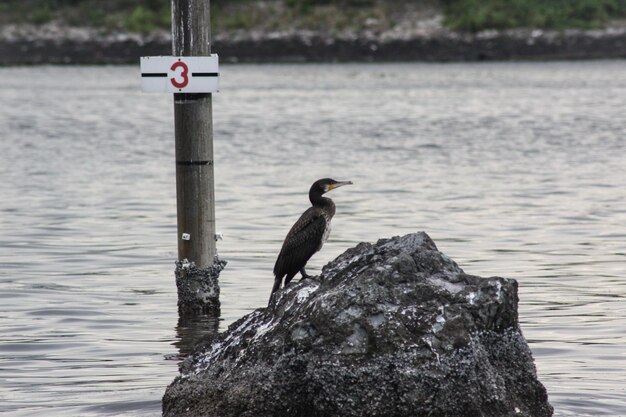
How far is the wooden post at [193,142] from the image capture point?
385 inches

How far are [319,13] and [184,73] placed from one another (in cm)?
8779

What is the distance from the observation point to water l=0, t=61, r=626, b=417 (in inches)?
364

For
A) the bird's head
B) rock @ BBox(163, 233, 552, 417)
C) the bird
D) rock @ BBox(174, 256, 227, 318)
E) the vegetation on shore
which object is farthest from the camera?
the vegetation on shore

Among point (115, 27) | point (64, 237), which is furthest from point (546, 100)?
point (115, 27)

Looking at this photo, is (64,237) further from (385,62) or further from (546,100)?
(385,62)

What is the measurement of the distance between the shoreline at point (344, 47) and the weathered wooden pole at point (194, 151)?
79.2 meters

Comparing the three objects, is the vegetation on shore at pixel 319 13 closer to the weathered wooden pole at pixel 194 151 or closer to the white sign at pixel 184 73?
the weathered wooden pole at pixel 194 151

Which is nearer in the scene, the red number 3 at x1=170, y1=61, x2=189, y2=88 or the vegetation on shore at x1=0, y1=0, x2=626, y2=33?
the red number 3 at x1=170, y1=61, x2=189, y2=88

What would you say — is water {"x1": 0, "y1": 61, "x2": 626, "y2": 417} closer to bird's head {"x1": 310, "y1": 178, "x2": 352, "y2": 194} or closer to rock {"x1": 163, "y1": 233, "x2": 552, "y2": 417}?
rock {"x1": 163, "y1": 233, "x2": 552, "y2": 417}

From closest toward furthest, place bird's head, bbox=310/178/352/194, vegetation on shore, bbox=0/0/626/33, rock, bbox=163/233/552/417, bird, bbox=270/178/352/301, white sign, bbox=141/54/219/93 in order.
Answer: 1. rock, bbox=163/233/552/417
2. bird, bbox=270/178/352/301
3. bird's head, bbox=310/178/352/194
4. white sign, bbox=141/54/219/93
5. vegetation on shore, bbox=0/0/626/33

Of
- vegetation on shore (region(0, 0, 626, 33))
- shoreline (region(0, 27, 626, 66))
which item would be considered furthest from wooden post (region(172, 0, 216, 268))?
vegetation on shore (region(0, 0, 626, 33))

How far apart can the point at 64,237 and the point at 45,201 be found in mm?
4087

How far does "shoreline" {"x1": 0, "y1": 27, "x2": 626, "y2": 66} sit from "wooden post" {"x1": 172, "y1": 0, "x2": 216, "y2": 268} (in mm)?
79207

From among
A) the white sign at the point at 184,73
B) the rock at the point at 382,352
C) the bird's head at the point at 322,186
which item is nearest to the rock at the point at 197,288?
the bird's head at the point at 322,186
